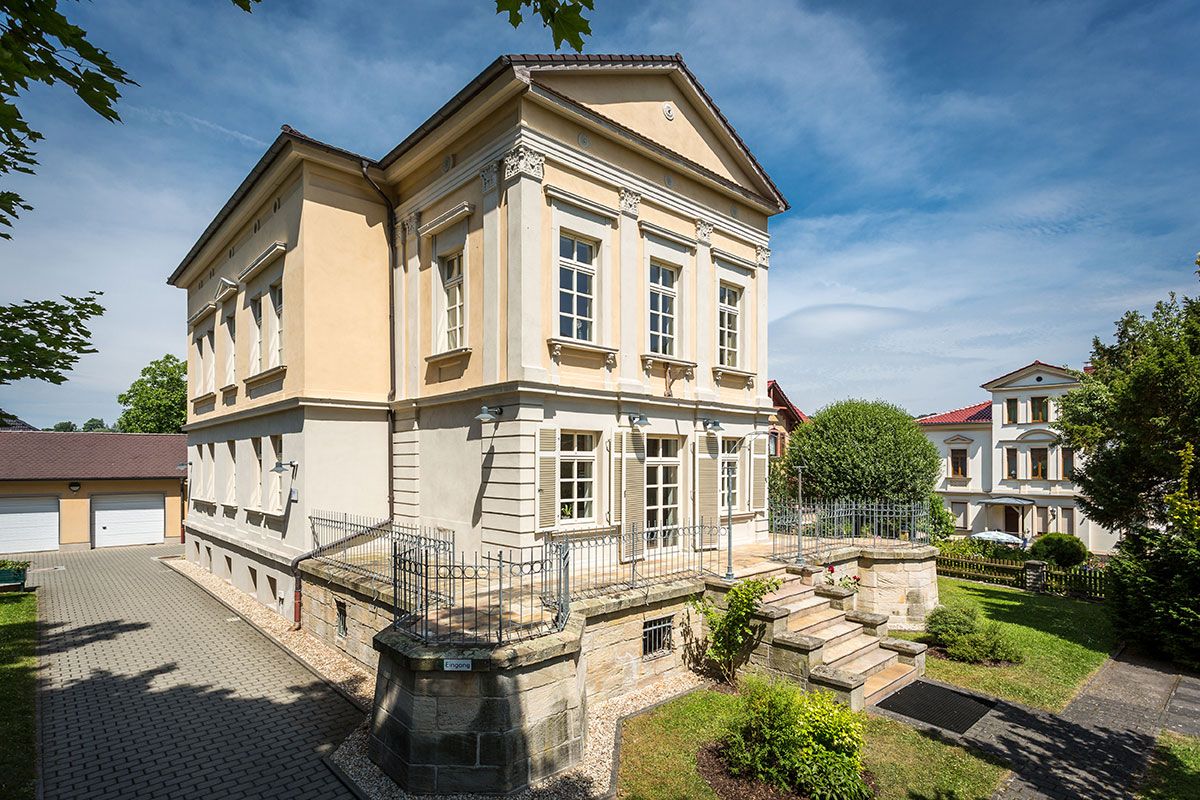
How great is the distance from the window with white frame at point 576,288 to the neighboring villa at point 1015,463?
3026cm

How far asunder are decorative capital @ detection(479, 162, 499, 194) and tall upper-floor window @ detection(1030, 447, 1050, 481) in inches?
1419

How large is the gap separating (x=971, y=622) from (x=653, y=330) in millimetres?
8947

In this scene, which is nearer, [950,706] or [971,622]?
[950,706]

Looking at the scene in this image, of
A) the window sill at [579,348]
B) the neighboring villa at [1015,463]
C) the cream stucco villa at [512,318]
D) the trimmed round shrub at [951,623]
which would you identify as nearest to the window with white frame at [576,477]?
the cream stucco villa at [512,318]

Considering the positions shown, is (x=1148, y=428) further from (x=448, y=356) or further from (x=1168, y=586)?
(x=448, y=356)

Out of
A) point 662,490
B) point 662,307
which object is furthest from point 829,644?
point 662,307

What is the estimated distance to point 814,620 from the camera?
11086 mm

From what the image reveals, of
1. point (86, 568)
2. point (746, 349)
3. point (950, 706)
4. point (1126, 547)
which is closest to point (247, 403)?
point (86, 568)

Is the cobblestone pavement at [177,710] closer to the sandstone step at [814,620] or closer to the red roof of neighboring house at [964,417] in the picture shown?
the sandstone step at [814,620]

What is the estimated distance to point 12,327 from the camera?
228 inches

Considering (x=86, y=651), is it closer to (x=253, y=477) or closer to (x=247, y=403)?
(x=253, y=477)

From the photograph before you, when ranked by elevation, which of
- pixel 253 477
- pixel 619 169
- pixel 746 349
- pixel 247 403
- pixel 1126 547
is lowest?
pixel 1126 547

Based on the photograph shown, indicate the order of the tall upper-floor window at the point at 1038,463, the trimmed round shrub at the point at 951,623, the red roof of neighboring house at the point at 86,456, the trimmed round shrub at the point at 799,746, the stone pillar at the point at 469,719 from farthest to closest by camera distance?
1. the tall upper-floor window at the point at 1038,463
2. the red roof of neighboring house at the point at 86,456
3. the trimmed round shrub at the point at 951,623
4. the trimmed round shrub at the point at 799,746
5. the stone pillar at the point at 469,719

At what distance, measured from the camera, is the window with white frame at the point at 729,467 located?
→ 15.3 m
